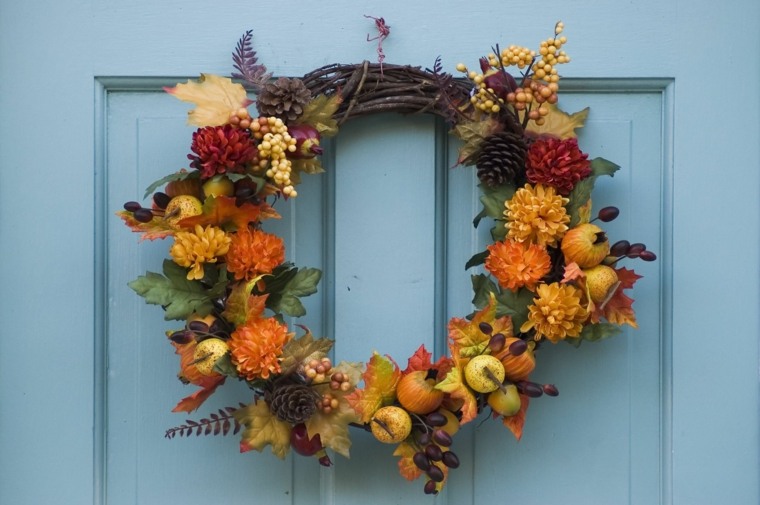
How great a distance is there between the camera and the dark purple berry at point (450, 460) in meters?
0.81

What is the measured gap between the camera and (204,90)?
0.84 m

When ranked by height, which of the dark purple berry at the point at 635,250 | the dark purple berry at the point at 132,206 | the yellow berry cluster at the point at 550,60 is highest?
the yellow berry cluster at the point at 550,60

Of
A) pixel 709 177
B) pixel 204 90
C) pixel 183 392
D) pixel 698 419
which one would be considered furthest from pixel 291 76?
pixel 698 419

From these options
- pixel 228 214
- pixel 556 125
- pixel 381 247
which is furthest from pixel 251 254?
pixel 556 125

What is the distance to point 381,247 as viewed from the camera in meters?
0.90

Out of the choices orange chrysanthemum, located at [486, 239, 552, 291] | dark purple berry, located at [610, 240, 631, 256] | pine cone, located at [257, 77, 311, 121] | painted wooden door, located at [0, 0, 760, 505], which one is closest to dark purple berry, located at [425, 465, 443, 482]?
painted wooden door, located at [0, 0, 760, 505]

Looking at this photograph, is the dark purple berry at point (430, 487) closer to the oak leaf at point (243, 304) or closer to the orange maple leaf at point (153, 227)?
the oak leaf at point (243, 304)

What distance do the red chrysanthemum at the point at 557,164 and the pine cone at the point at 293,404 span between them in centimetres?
36

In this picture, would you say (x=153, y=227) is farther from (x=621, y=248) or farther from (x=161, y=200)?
(x=621, y=248)

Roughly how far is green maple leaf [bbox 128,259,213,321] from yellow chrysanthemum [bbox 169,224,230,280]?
0.8 inches

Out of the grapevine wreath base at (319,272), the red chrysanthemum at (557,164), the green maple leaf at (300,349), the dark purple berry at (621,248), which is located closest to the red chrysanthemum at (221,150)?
the grapevine wreath base at (319,272)

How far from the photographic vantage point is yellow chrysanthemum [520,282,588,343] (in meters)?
0.81

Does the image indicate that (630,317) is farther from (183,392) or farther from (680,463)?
(183,392)

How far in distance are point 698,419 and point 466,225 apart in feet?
1.24
